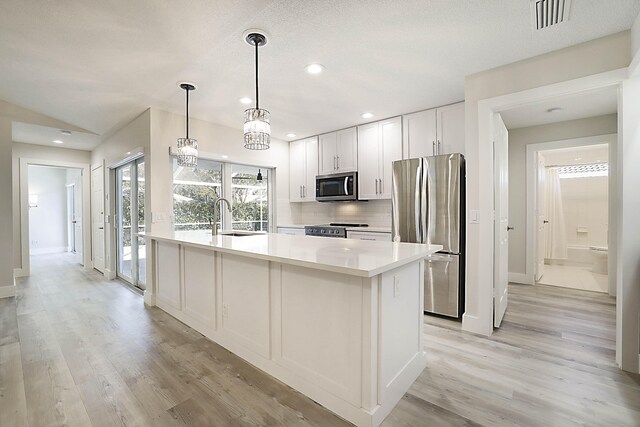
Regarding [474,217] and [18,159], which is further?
[18,159]

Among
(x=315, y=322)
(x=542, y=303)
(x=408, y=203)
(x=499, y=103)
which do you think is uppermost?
(x=499, y=103)

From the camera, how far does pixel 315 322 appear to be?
1729 mm

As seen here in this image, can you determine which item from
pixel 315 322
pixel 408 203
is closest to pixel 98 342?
pixel 315 322

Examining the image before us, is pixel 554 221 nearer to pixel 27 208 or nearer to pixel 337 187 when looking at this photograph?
pixel 337 187

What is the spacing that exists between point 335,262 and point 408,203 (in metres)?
2.13

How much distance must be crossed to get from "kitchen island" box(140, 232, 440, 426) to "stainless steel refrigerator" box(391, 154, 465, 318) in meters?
1.16

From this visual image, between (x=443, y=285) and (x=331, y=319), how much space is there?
192 cm

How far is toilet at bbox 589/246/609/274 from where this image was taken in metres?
5.03

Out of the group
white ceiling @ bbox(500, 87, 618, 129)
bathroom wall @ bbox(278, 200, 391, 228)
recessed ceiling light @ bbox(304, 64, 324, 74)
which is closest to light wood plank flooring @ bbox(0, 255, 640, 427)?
bathroom wall @ bbox(278, 200, 391, 228)

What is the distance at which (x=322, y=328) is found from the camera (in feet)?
5.57

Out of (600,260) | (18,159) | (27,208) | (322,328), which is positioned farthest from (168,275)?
(600,260)

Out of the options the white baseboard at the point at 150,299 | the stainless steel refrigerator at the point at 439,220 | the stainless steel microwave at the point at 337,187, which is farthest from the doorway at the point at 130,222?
the stainless steel refrigerator at the point at 439,220

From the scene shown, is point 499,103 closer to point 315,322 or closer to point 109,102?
point 315,322

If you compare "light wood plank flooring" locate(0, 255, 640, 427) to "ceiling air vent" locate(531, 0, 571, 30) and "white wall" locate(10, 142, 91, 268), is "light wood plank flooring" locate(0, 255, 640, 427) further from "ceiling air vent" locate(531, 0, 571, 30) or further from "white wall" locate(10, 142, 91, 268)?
"white wall" locate(10, 142, 91, 268)
